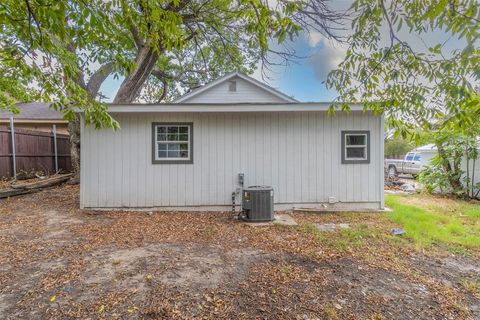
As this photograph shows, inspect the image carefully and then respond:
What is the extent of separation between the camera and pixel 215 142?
21.6ft

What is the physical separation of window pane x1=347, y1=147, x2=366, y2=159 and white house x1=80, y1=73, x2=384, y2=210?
2 cm

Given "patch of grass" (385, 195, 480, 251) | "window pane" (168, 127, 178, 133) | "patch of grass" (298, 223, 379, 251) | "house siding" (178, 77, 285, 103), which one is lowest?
"patch of grass" (385, 195, 480, 251)

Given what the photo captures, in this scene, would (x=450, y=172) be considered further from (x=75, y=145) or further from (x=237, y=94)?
(x=75, y=145)

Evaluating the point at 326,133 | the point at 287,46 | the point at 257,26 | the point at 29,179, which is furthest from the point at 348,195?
the point at 29,179

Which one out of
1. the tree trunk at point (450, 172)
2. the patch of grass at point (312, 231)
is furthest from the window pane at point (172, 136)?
the tree trunk at point (450, 172)

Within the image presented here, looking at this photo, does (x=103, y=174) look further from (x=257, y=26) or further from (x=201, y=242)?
(x=257, y=26)

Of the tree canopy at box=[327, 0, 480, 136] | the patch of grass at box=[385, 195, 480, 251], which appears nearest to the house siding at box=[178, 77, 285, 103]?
the patch of grass at box=[385, 195, 480, 251]

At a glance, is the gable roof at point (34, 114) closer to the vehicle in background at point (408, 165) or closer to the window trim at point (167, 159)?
the window trim at point (167, 159)

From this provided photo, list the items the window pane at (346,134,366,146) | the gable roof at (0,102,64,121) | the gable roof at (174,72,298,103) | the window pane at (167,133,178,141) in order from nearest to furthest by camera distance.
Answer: the window pane at (167,133,178,141) → the window pane at (346,134,366,146) → the gable roof at (174,72,298,103) → the gable roof at (0,102,64,121)

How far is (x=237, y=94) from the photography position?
923 centimetres

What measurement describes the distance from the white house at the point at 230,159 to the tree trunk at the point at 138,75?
12.3 ft

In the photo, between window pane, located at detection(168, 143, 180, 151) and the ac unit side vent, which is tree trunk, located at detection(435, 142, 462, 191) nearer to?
the ac unit side vent

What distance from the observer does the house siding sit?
9.23 meters

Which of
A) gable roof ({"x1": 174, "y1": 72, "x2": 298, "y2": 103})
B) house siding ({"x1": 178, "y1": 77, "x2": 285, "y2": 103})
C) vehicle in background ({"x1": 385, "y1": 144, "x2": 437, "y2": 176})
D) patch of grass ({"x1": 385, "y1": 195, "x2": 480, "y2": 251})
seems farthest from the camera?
vehicle in background ({"x1": 385, "y1": 144, "x2": 437, "y2": 176})
